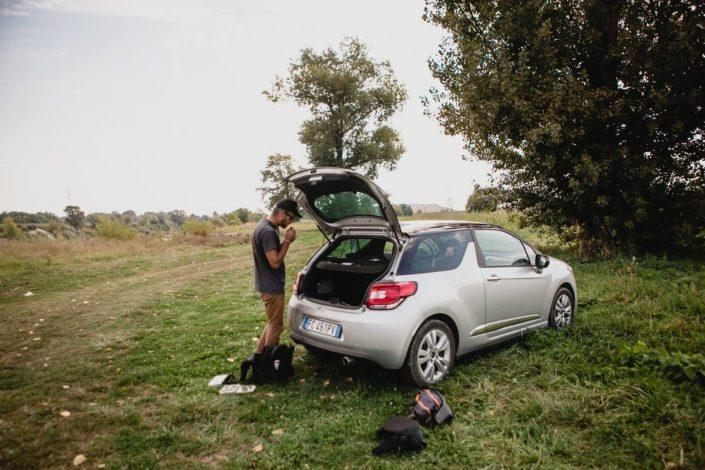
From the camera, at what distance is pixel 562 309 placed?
591 cm

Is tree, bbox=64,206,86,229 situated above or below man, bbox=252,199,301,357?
above

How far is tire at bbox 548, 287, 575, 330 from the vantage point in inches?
224

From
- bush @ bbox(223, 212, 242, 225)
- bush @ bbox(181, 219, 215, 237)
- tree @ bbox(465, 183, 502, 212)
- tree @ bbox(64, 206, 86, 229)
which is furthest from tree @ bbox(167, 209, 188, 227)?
tree @ bbox(465, 183, 502, 212)

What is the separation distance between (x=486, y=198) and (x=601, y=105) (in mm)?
3937

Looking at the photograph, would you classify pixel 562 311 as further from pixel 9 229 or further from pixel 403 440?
pixel 9 229

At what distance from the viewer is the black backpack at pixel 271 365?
4.66 m

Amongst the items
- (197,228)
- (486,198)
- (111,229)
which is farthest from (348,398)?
(111,229)

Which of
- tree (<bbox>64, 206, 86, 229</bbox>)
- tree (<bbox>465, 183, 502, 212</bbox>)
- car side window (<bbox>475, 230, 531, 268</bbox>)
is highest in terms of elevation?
tree (<bbox>64, 206, 86, 229</bbox>)

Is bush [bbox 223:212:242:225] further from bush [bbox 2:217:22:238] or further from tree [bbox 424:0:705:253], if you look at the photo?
tree [bbox 424:0:705:253]

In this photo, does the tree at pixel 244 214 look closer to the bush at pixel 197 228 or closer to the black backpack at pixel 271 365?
the bush at pixel 197 228

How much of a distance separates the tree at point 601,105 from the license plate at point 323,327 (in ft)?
26.5

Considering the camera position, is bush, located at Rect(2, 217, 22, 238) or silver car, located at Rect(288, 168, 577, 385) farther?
bush, located at Rect(2, 217, 22, 238)

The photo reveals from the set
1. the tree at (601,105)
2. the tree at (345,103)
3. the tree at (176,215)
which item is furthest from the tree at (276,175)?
the tree at (176,215)

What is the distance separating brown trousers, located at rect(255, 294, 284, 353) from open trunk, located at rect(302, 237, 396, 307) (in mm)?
352
